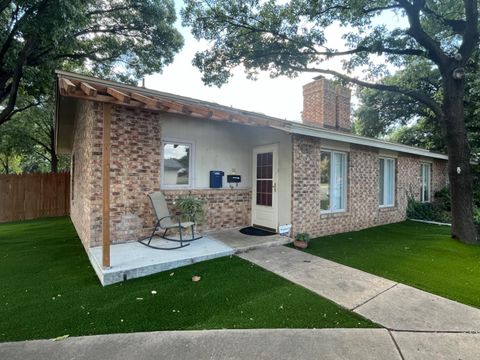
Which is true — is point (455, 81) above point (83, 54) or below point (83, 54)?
below

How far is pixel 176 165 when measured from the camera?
6.10m

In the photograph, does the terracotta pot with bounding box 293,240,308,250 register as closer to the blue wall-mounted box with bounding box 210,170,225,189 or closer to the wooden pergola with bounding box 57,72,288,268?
the blue wall-mounted box with bounding box 210,170,225,189

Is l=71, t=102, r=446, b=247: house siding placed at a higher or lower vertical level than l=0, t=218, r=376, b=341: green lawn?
higher

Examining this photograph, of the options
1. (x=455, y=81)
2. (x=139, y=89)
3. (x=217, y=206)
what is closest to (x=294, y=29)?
(x=455, y=81)

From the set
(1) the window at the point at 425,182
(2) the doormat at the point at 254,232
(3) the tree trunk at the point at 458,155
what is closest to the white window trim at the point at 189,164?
(2) the doormat at the point at 254,232

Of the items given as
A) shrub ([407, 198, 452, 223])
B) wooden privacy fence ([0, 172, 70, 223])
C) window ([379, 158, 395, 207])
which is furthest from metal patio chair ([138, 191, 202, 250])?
wooden privacy fence ([0, 172, 70, 223])

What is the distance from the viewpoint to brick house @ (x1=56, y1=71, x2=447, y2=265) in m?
4.92

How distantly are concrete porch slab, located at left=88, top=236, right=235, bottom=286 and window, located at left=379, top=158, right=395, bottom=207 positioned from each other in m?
6.34

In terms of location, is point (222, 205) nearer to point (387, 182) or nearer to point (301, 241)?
point (301, 241)

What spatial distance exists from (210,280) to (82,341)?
5.82 feet

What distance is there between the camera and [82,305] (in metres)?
3.22

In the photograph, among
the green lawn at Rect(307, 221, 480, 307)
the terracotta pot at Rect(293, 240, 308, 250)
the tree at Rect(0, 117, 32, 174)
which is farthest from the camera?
the tree at Rect(0, 117, 32, 174)

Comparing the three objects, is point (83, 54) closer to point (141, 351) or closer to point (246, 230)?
point (246, 230)

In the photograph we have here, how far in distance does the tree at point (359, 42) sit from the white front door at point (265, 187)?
3.60 meters
